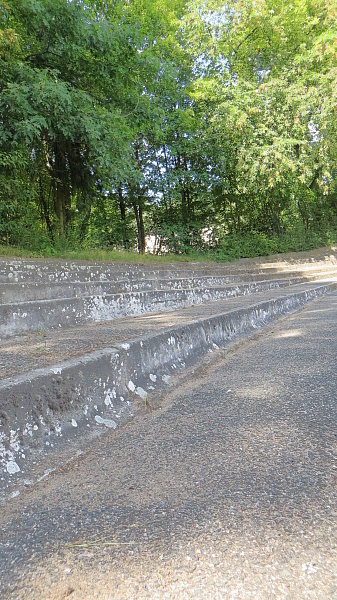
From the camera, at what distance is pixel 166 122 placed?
625 inches

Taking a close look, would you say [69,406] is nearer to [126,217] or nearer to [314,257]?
[126,217]

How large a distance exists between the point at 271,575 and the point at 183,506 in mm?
399

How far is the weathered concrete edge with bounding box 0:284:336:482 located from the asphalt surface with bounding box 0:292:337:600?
157 mm

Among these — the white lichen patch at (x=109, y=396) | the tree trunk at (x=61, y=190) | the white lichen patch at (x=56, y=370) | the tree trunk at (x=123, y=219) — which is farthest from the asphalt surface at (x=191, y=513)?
the tree trunk at (x=123, y=219)

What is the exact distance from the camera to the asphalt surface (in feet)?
3.46

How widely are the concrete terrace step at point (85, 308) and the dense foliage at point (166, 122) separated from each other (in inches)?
174

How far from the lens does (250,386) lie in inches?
108

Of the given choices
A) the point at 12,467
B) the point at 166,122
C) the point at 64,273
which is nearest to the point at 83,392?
the point at 12,467

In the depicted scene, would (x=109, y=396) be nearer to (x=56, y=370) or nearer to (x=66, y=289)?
(x=56, y=370)

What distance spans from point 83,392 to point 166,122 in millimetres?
15821

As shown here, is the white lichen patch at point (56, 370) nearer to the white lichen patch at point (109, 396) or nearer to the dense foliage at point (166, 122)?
the white lichen patch at point (109, 396)

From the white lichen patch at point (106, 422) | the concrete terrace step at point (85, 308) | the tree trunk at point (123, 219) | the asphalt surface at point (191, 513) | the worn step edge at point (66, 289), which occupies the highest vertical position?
the tree trunk at point (123, 219)

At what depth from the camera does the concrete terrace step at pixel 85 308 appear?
3625 mm

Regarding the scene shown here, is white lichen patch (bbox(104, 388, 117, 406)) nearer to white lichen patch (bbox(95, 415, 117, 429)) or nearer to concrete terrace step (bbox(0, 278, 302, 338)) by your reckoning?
white lichen patch (bbox(95, 415, 117, 429))
